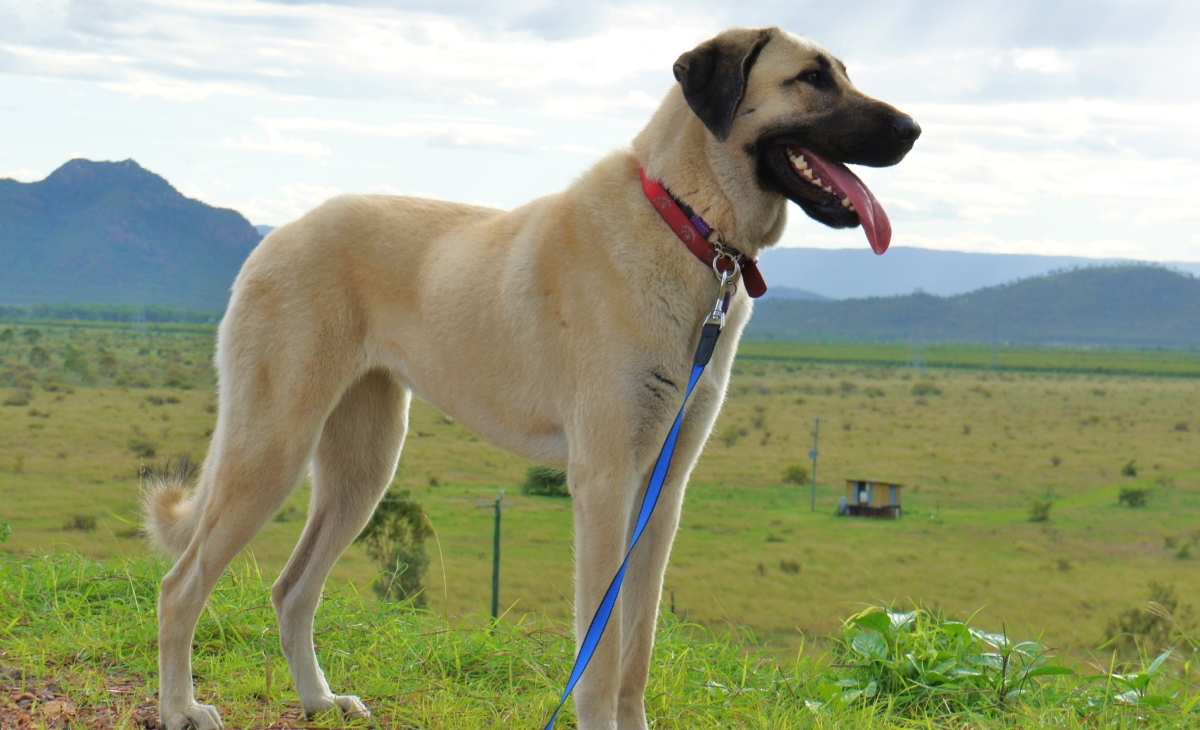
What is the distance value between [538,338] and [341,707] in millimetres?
1881

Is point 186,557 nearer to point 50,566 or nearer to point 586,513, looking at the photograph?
point 586,513

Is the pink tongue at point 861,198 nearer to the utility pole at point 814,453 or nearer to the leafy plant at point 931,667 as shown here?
the leafy plant at point 931,667

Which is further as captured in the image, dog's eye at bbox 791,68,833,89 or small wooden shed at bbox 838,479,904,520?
small wooden shed at bbox 838,479,904,520

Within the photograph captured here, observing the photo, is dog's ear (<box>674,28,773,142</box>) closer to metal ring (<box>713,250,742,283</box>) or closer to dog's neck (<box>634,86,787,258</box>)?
dog's neck (<box>634,86,787,258</box>)

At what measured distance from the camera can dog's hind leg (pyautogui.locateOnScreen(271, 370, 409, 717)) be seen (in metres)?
4.07

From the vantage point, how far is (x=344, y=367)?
12.6 feet

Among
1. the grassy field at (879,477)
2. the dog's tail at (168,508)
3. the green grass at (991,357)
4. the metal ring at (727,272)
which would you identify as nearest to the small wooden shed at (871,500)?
the grassy field at (879,477)

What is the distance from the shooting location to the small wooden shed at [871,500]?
8338 centimetres

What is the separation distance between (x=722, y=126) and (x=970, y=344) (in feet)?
661

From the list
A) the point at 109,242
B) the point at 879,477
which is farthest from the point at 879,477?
the point at 109,242

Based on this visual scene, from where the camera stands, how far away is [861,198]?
3207 millimetres

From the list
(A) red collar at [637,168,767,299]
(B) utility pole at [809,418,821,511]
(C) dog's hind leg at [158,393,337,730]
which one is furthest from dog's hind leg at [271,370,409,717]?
(B) utility pole at [809,418,821,511]

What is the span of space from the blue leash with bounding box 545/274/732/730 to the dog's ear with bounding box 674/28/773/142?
1.79ft

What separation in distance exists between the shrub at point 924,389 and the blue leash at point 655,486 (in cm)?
11803
